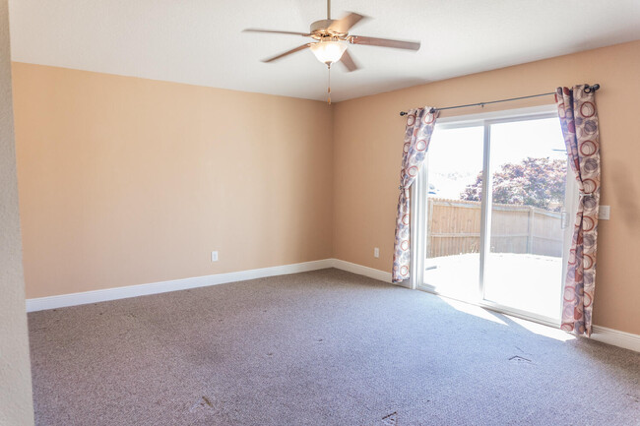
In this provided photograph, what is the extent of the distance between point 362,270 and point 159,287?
2707 millimetres

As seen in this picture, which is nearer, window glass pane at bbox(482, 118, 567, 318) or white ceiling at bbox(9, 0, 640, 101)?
white ceiling at bbox(9, 0, 640, 101)

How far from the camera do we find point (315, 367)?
9.98 ft

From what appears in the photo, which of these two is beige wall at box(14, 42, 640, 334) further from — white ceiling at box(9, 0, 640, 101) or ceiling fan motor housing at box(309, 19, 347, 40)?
ceiling fan motor housing at box(309, 19, 347, 40)

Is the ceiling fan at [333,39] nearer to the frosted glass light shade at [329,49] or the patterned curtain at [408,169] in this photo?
the frosted glass light shade at [329,49]

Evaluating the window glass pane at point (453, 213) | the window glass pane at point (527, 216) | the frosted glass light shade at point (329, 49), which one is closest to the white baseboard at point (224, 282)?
the window glass pane at point (527, 216)

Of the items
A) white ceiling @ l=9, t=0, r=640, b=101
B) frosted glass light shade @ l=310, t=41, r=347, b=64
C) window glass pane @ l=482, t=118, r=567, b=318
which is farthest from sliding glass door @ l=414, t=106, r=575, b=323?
frosted glass light shade @ l=310, t=41, r=347, b=64

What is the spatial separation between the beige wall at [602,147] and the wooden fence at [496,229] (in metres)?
0.48

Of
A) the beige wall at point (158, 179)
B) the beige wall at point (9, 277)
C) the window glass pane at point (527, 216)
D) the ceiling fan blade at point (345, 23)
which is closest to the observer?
the beige wall at point (9, 277)

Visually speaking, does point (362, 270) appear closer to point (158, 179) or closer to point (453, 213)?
point (453, 213)

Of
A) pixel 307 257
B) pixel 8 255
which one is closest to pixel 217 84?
pixel 307 257

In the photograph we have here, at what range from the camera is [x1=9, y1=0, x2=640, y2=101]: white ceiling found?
2711mm

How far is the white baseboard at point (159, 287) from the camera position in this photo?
13.9 ft

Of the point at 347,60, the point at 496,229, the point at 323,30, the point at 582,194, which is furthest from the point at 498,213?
the point at 323,30

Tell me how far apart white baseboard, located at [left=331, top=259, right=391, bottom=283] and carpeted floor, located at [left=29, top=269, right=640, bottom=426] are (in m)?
1.04
